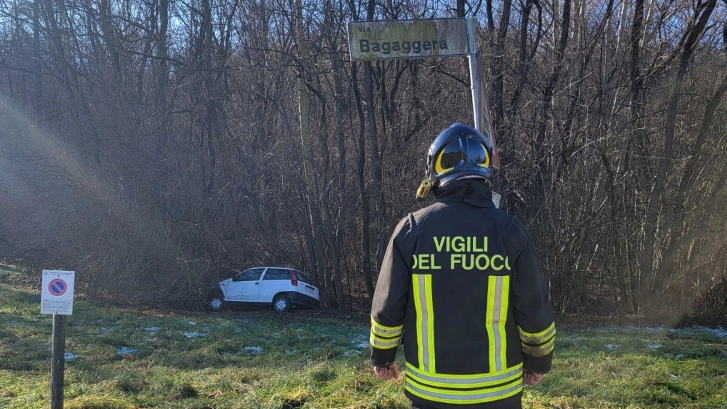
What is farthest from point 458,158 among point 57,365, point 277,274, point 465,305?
point 277,274

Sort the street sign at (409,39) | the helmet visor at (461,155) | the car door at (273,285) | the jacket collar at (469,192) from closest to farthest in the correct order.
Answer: the jacket collar at (469,192) → the helmet visor at (461,155) → the street sign at (409,39) → the car door at (273,285)

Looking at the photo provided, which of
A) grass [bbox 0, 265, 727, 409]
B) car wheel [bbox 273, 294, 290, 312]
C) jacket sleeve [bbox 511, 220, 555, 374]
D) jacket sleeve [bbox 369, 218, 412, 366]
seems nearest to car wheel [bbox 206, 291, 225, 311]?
car wheel [bbox 273, 294, 290, 312]

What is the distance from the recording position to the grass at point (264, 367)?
539 cm

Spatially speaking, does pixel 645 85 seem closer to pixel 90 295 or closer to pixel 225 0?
pixel 225 0

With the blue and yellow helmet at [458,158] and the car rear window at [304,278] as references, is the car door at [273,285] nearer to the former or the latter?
the car rear window at [304,278]

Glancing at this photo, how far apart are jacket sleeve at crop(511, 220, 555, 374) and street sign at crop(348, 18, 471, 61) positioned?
11.8 ft

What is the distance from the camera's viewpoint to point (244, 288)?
1716 centimetres

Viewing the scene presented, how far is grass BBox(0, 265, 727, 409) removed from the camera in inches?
212

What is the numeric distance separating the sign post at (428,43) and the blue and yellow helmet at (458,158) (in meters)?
2.30

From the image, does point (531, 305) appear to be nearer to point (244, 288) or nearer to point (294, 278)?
point (294, 278)

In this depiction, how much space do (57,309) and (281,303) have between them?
12.0 metres

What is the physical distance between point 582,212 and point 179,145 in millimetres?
10721

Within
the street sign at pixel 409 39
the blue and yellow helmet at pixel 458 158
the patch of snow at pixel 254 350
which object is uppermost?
the street sign at pixel 409 39

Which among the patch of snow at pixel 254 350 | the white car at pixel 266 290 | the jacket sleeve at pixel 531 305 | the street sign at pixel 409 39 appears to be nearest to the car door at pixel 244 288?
the white car at pixel 266 290
